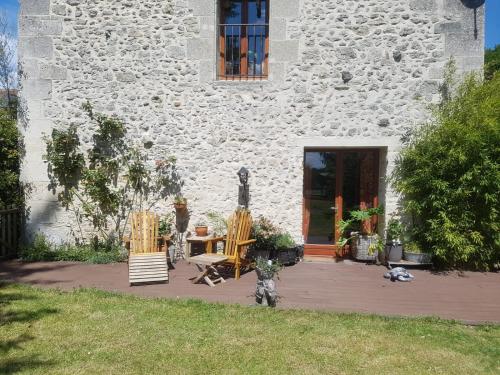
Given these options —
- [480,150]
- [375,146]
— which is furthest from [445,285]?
[375,146]

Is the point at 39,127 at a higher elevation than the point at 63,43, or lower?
lower

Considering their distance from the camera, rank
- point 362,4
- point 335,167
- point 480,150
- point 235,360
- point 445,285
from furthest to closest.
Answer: point 335,167 < point 362,4 < point 480,150 < point 445,285 < point 235,360

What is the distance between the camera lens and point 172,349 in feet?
9.90

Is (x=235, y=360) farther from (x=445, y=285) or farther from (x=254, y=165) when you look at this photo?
(x=254, y=165)

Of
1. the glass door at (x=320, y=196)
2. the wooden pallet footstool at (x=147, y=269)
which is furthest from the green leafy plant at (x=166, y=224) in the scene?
the glass door at (x=320, y=196)

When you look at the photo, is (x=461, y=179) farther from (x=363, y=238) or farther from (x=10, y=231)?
(x=10, y=231)

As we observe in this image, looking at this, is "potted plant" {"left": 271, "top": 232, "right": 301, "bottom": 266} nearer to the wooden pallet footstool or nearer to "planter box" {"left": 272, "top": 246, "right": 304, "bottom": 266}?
"planter box" {"left": 272, "top": 246, "right": 304, "bottom": 266}

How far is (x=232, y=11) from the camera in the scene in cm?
646

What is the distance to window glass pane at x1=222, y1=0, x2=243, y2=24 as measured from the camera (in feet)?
21.1

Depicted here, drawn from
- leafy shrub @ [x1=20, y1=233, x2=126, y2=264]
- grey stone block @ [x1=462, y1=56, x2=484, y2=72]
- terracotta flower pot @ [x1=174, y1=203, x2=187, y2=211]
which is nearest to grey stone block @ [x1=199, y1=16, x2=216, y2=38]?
terracotta flower pot @ [x1=174, y1=203, x2=187, y2=211]

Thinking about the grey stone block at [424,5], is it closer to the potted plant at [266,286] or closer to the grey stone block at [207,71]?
the grey stone block at [207,71]

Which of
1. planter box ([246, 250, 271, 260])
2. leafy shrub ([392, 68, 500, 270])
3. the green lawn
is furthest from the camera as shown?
planter box ([246, 250, 271, 260])

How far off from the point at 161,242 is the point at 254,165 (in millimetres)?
1940

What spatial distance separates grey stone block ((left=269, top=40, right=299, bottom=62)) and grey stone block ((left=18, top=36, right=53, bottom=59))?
12.1ft
